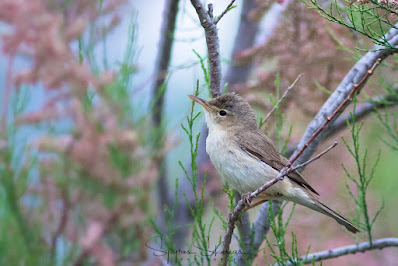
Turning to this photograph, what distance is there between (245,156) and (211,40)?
63 centimetres

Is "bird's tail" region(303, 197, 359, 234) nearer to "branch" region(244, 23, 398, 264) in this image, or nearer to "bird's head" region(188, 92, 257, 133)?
"branch" region(244, 23, 398, 264)

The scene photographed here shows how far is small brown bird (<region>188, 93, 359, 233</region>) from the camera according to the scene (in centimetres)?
221

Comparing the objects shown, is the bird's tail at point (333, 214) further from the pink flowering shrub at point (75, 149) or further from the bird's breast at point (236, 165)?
the pink flowering shrub at point (75, 149)

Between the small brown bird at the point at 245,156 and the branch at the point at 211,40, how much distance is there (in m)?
0.16

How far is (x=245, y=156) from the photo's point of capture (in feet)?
7.60

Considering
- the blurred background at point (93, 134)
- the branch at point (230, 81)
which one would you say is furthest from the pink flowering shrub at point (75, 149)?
the branch at point (230, 81)

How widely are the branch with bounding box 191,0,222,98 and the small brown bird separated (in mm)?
157

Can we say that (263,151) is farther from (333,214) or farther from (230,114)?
(333,214)

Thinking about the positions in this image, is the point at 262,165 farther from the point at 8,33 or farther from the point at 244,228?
the point at 8,33

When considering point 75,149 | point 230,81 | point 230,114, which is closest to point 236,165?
point 230,114

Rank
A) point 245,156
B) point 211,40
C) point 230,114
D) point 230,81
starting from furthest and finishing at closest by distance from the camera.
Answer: point 230,81 → point 230,114 → point 245,156 → point 211,40

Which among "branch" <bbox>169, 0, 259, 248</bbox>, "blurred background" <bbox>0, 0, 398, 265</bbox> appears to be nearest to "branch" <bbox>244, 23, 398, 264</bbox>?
"blurred background" <bbox>0, 0, 398, 265</bbox>

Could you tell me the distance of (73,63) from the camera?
7.79 feet

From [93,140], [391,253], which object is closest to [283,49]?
[93,140]
